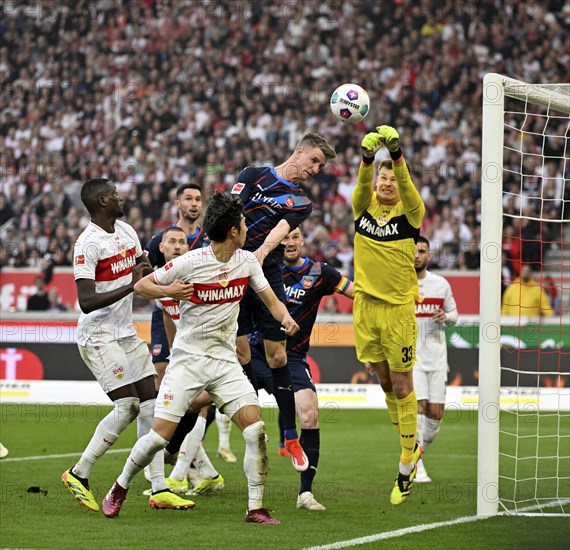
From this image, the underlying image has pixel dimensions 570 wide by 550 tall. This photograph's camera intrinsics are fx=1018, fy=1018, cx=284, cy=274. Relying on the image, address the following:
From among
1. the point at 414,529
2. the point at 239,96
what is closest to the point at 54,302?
the point at 239,96

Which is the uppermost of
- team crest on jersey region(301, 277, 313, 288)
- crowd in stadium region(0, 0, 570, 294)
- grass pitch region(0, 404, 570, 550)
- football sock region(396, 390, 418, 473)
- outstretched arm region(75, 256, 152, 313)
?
crowd in stadium region(0, 0, 570, 294)

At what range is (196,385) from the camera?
23.2 ft

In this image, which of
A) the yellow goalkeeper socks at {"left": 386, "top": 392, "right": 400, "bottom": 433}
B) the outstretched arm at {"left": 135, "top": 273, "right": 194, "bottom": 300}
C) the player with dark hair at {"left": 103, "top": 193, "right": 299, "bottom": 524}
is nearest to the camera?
the outstretched arm at {"left": 135, "top": 273, "right": 194, "bottom": 300}

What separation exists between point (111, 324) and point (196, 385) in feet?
3.64

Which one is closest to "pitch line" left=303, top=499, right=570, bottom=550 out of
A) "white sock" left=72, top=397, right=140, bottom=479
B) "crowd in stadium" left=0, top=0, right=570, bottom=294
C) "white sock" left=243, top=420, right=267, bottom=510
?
"white sock" left=243, top=420, right=267, bottom=510

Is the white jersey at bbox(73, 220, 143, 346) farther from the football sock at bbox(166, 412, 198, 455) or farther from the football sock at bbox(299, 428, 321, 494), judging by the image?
the football sock at bbox(299, 428, 321, 494)

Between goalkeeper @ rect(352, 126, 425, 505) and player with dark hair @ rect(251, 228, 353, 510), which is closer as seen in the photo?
goalkeeper @ rect(352, 126, 425, 505)

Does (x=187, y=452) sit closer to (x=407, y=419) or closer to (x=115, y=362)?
(x=115, y=362)

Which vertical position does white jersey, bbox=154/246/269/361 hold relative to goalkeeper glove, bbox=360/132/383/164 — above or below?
below

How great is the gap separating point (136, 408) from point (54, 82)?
18.5 metres

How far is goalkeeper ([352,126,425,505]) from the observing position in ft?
27.0

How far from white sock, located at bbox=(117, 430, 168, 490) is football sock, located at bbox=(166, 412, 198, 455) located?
100 cm

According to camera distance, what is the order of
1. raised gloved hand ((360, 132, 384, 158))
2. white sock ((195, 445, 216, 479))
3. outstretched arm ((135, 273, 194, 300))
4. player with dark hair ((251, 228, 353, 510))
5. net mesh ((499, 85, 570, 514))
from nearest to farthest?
outstretched arm ((135, 273, 194, 300))
raised gloved hand ((360, 132, 384, 158))
player with dark hair ((251, 228, 353, 510))
white sock ((195, 445, 216, 479))
net mesh ((499, 85, 570, 514))

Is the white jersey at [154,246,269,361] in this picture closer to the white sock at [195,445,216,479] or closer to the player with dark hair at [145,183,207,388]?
the white sock at [195,445,216,479]
